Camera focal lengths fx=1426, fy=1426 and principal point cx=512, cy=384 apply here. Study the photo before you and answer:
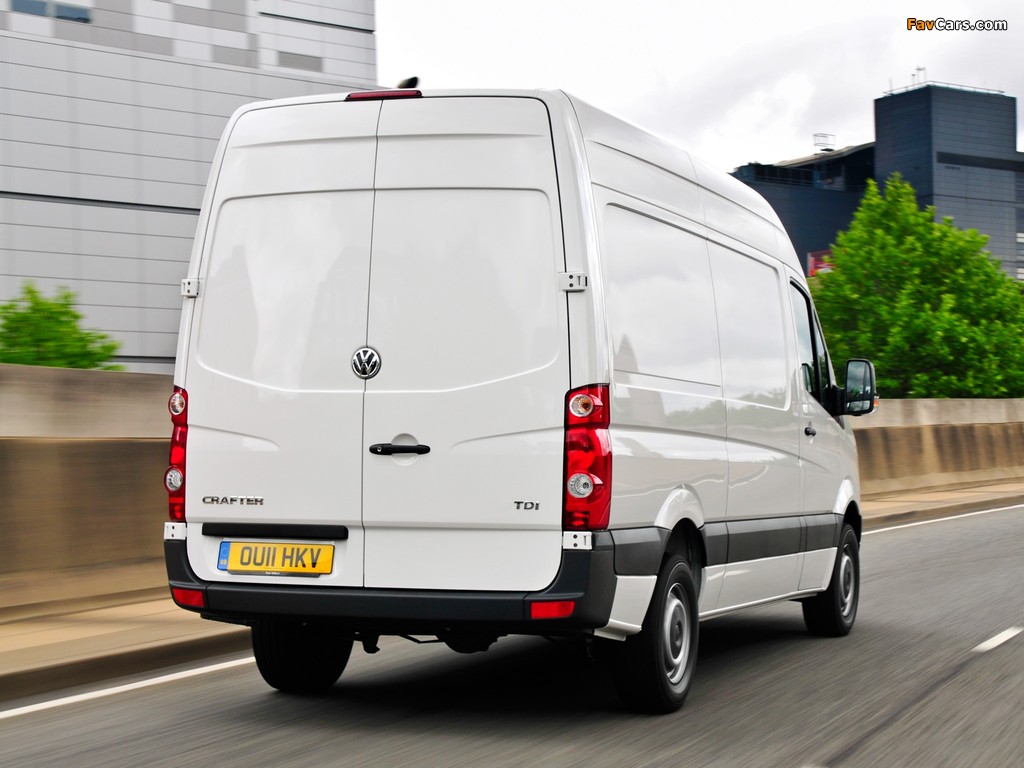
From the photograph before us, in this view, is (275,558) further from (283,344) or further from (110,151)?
(110,151)

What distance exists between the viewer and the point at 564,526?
529cm

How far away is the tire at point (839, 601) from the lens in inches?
338

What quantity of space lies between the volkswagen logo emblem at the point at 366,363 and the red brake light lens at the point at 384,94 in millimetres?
1051

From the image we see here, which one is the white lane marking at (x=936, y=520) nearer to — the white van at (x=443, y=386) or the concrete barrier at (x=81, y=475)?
the concrete barrier at (x=81, y=475)

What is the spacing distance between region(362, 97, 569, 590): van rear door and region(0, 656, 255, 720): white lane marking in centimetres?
187

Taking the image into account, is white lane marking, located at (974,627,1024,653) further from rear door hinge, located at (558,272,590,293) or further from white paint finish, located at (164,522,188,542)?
white paint finish, located at (164,522,188,542)

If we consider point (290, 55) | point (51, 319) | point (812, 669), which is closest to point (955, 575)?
point (812, 669)

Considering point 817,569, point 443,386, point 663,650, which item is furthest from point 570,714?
point 817,569

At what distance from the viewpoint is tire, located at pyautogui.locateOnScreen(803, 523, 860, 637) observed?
8.58 m

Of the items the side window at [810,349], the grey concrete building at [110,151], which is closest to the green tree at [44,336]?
the side window at [810,349]

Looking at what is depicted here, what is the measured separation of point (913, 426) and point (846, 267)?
29.7 meters

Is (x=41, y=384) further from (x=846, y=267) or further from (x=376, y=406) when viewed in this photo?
(x=846, y=267)

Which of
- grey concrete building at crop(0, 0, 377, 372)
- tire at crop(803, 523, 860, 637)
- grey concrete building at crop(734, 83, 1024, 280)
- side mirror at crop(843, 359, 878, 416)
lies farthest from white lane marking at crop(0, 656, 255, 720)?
grey concrete building at crop(734, 83, 1024, 280)

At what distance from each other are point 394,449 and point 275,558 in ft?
2.17
